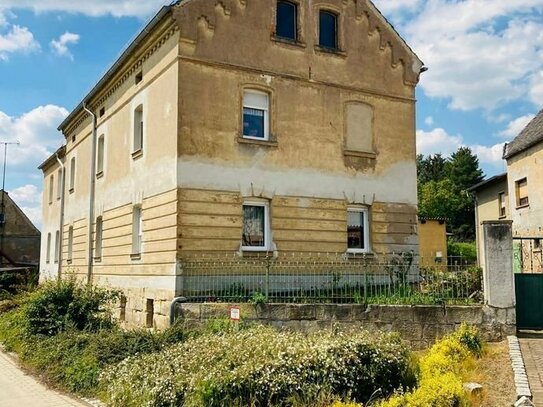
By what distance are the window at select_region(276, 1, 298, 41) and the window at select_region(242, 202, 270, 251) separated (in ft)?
18.1

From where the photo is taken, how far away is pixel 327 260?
17594mm

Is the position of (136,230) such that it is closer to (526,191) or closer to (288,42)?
(288,42)

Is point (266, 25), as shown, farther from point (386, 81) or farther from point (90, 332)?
point (90, 332)

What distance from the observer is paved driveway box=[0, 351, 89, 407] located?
1022cm

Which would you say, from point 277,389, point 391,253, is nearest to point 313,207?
point 391,253

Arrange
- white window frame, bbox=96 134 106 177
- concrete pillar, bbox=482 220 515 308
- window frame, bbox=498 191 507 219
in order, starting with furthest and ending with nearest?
window frame, bbox=498 191 507 219, white window frame, bbox=96 134 106 177, concrete pillar, bbox=482 220 515 308

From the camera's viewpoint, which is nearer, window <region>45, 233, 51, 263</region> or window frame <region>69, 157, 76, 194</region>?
window frame <region>69, 157, 76, 194</region>

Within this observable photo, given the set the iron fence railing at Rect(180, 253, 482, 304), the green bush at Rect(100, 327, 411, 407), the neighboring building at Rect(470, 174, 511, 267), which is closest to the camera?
the green bush at Rect(100, 327, 411, 407)

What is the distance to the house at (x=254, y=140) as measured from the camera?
16.1 meters

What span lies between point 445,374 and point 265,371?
111 inches

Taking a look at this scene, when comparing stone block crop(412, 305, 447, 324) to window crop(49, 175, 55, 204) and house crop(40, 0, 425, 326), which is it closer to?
house crop(40, 0, 425, 326)

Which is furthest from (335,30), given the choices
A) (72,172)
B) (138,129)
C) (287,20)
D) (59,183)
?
(59,183)

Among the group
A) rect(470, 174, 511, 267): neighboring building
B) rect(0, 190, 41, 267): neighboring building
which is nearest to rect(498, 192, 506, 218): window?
rect(470, 174, 511, 267): neighboring building

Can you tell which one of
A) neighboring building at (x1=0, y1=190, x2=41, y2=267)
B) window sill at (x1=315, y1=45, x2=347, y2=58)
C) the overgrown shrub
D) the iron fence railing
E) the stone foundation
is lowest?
the overgrown shrub
